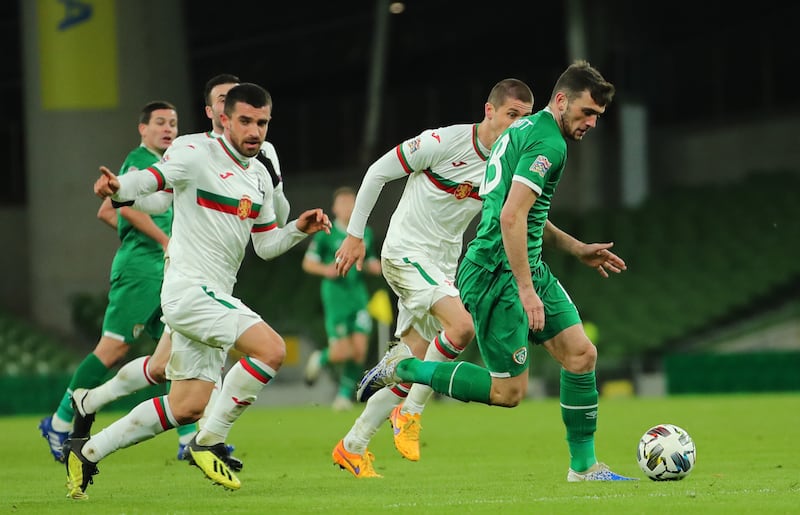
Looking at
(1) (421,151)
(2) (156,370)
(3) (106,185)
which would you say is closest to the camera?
(3) (106,185)

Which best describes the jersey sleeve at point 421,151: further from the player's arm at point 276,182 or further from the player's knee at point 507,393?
the player's knee at point 507,393

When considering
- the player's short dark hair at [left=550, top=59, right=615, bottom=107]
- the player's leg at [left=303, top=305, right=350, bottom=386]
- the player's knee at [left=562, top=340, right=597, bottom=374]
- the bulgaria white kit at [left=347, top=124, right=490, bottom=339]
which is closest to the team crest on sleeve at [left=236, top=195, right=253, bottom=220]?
the bulgaria white kit at [left=347, top=124, right=490, bottom=339]

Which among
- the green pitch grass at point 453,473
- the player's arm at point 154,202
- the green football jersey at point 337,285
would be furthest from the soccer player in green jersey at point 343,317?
the player's arm at point 154,202

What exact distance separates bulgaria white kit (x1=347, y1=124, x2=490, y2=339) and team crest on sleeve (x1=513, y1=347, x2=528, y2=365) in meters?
1.50

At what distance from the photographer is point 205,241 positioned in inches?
300

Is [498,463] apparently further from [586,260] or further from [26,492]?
[26,492]

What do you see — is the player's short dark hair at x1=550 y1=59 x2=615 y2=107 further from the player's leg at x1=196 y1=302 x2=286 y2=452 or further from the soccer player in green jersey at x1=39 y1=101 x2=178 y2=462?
the soccer player in green jersey at x1=39 y1=101 x2=178 y2=462

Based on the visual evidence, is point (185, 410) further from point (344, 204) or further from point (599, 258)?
point (344, 204)

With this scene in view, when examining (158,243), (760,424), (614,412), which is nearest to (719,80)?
(614,412)

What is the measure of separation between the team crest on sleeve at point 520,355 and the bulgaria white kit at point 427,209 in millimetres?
1499

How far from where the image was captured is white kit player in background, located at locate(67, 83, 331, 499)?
730 centimetres

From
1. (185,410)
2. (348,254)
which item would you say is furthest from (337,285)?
(185,410)

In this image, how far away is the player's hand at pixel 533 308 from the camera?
687 centimetres

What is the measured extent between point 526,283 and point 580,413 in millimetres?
966
